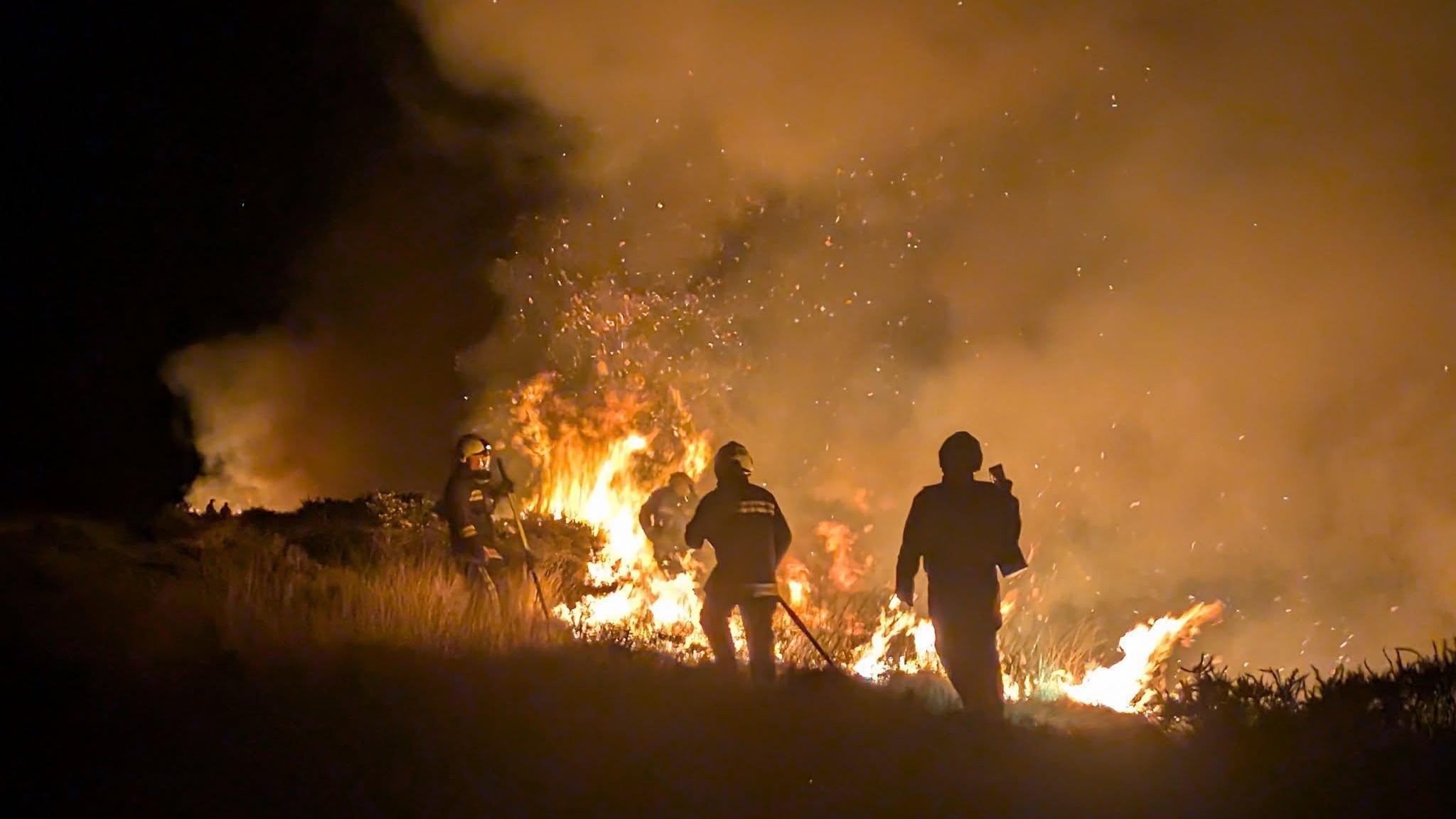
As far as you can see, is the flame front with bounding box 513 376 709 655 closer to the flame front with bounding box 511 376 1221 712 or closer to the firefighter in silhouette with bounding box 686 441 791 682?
the flame front with bounding box 511 376 1221 712

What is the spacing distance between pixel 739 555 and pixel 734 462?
2.11 ft

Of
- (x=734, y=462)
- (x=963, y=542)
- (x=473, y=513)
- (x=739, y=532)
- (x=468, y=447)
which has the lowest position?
(x=963, y=542)

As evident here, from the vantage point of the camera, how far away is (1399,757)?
247 inches

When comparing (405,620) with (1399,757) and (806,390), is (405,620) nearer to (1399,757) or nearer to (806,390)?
(1399,757)

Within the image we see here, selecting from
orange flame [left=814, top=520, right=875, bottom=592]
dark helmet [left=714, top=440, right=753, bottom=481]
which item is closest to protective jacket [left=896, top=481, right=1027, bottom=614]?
dark helmet [left=714, top=440, right=753, bottom=481]

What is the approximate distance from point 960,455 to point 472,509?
4752 millimetres

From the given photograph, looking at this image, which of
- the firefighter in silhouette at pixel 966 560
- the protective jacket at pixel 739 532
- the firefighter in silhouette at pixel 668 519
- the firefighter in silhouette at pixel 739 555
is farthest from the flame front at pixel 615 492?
the firefighter in silhouette at pixel 966 560

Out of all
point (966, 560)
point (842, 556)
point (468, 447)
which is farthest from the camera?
Answer: point (842, 556)

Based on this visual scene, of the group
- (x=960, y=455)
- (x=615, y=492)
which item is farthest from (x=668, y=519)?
(x=960, y=455)

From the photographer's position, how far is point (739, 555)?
8.16 meters

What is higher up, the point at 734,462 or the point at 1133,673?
the point at 734,462

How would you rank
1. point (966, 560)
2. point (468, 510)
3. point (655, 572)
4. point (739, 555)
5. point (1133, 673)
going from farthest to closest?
point (655, 572), point (1133, 673), point (468, 510), point (739, 555), point (966, 560)

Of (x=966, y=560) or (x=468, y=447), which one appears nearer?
(x=966, y=560)

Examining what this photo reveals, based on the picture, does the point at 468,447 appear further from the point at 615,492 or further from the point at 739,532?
the point at 615,492
